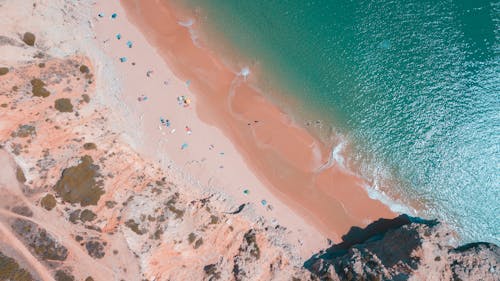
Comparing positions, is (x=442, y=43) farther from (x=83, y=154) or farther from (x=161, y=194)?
(x=83, y=154)

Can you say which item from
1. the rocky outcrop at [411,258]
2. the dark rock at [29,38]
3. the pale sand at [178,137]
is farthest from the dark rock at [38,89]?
the rocky outcrop at [411,258]

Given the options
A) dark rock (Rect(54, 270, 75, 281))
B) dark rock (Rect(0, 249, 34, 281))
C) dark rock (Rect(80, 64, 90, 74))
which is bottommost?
dark rock (Rect(0, 249, 34, 281))

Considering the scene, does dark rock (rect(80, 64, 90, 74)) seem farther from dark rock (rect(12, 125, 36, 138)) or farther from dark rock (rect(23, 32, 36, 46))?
dark rock (rect(12, 125, 36, 138))

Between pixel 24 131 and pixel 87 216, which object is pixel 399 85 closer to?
pixel 87 216

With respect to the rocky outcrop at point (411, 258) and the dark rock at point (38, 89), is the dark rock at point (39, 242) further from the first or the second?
the rocky outcrop at point (411, 258)

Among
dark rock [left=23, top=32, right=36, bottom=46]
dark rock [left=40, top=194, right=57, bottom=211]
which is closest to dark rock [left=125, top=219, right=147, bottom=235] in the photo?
dark rock [left=40, top=194, right=57, bottom=211]
